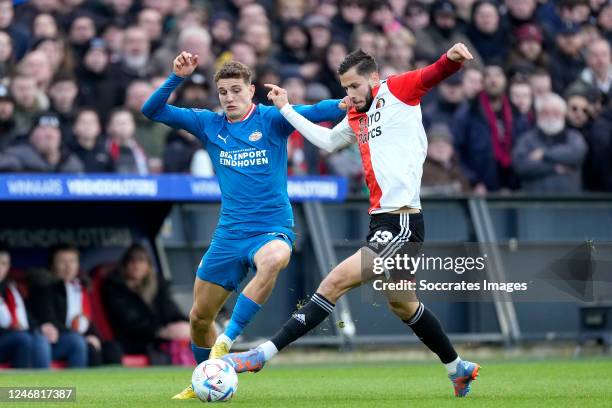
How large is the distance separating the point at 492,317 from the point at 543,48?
4.94 m

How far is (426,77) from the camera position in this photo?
33.3 ft

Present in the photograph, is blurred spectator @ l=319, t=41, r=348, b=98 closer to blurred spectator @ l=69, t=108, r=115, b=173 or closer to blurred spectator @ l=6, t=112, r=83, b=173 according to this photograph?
blurred spectator @ l=69, t=108, r=115, b=173

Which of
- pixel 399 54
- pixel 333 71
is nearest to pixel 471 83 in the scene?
pixel 399 54

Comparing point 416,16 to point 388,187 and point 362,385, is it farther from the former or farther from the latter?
point 388,187

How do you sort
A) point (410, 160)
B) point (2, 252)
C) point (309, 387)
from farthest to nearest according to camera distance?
point (2, 252) → point (309, 387) → point (410, 160)

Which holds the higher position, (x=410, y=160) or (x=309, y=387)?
(x=410, y=160)

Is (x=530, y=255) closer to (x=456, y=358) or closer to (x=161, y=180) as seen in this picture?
(x=161, y=180)

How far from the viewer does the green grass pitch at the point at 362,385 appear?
10078mm

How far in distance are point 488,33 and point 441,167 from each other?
3653 mm

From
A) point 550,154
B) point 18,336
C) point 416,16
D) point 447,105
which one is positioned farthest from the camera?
point 416,16

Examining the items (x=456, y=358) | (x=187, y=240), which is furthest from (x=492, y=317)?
(x=456, y=358)

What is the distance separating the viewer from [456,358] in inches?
416

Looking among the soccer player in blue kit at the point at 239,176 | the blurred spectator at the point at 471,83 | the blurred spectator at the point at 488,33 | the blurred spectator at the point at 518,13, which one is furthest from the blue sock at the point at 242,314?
the blurred spectator at the point at 518,13

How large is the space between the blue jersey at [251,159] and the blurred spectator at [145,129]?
19.0 feet
